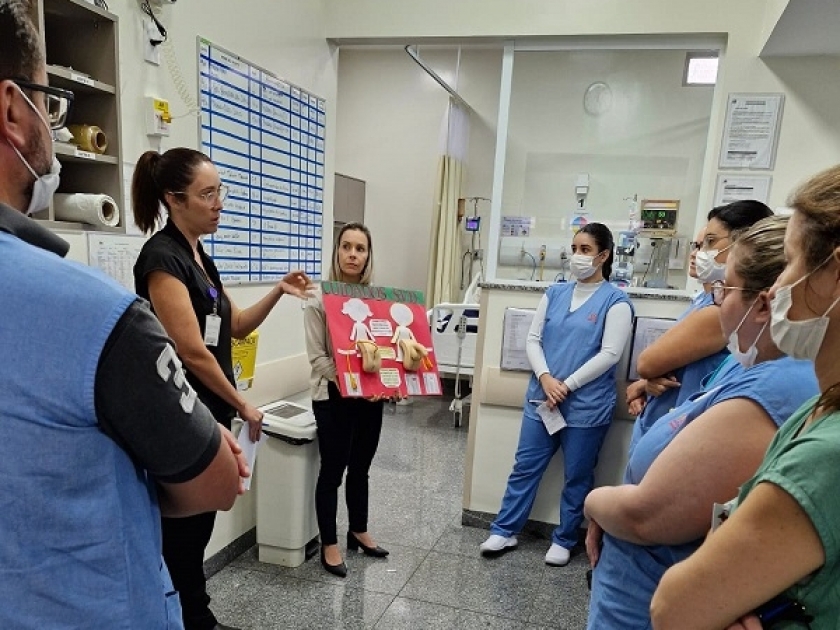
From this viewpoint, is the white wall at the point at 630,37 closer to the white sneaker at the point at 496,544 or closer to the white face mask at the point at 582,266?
the white sneaker at the point at 496,544

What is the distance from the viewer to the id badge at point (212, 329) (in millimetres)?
1611

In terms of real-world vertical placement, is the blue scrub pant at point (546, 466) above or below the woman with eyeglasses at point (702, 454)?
below

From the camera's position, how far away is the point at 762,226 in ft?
3.33

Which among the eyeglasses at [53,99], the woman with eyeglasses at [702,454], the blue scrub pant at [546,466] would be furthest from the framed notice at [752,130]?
the eyeglasses at [53,99]

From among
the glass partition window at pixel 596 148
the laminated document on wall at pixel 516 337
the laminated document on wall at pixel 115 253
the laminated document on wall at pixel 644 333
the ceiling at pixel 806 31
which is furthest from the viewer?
the glass partition window at pixel 596 148

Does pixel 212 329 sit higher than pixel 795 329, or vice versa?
pixel 795 329

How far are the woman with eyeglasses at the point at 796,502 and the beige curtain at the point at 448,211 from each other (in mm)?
4729

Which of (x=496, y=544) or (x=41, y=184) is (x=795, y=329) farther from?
(x=496, y=544)

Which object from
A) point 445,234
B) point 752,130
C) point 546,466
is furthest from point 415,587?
point 445,234

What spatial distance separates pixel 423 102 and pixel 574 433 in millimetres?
4294

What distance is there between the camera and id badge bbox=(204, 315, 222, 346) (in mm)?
1611

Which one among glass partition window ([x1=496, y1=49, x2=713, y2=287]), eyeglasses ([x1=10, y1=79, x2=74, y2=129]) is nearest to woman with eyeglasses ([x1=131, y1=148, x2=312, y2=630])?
eyeglasses ([x1=10, y1=79, x2=74, y2=129])

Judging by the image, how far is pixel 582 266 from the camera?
249cm

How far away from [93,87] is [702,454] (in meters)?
1.71
